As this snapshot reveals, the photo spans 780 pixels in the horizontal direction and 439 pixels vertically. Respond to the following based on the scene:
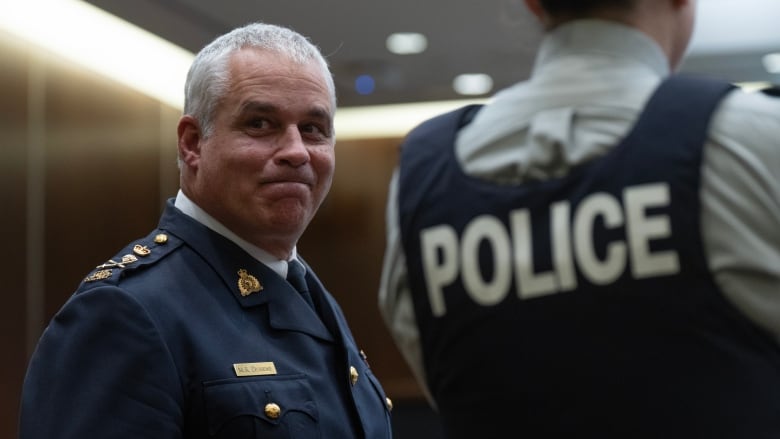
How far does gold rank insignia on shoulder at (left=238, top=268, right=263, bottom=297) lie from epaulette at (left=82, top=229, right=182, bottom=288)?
12cm

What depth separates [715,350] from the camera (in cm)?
103

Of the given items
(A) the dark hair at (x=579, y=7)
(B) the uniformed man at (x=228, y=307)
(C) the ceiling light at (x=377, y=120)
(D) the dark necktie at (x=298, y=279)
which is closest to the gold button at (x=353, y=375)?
(B) the uniformed man at (x=228, y=307)

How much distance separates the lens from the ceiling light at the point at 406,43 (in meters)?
6.84

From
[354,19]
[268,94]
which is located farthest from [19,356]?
[268,94]

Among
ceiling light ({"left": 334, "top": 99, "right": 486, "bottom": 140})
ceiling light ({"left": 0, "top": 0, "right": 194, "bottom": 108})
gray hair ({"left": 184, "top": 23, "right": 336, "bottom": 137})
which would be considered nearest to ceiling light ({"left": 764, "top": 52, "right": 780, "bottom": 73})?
ceiling light ({"left": 334, "top": 99, "right": 486, "bottom": 140})

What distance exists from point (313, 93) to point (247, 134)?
15 centimetres

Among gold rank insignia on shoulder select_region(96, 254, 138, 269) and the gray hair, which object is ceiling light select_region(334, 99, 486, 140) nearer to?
the gray hair

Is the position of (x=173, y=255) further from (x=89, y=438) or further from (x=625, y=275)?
(x=625, y=275)

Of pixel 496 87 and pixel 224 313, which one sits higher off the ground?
pixel 224 313

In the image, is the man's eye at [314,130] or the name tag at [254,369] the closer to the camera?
the name tag at [254,369]

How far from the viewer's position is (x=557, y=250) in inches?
42.9

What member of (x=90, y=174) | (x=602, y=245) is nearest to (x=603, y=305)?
(x=602, y=245)

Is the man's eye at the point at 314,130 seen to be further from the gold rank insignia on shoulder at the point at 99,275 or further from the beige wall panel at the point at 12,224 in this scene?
the beige wall panel at the point at 12,224

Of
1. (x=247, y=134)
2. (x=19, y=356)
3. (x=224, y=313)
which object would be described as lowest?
(x=19, y=356)
